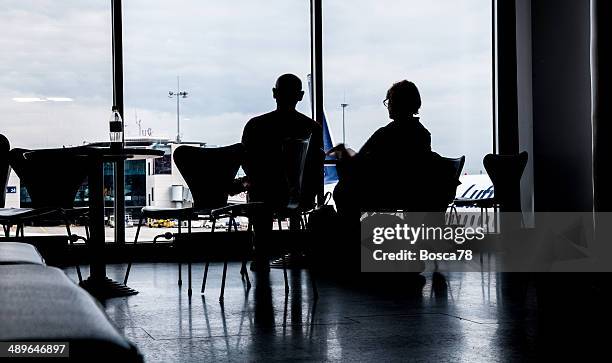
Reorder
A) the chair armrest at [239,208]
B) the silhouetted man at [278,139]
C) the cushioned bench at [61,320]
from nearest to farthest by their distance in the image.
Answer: the cushioned bench at [61,320] < the chair armrest at [239,208] < the silhouetted man at [278,139]

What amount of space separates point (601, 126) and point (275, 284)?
3.24 m

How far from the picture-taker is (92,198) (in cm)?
491

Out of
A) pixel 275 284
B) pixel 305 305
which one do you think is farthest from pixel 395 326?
pixel 275 284

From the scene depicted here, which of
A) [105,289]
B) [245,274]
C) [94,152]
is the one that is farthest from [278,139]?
[105,289]

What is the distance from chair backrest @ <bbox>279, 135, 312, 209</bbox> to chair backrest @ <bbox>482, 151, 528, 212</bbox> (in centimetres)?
287

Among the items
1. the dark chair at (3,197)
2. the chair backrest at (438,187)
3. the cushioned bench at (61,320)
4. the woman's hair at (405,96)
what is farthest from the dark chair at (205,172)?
the cushioned bench at (61,320)

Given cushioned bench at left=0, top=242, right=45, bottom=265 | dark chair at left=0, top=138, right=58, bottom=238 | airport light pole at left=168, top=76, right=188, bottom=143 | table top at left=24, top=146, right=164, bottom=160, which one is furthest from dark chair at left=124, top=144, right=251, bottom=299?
cushioned bench at left=0, top=242, right=45, bottom=265

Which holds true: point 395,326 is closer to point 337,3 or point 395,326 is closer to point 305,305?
point 305,305

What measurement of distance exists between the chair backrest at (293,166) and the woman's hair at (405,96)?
1144mm

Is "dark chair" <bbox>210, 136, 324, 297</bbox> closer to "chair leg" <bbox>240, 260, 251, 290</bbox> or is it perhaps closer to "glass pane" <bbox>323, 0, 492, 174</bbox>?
"chair leg" <bbox>240, 260, 251, 290</bbox>

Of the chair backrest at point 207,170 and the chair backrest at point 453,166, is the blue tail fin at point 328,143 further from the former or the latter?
the chair backrest at point 207,170

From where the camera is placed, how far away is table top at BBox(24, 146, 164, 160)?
4.49m

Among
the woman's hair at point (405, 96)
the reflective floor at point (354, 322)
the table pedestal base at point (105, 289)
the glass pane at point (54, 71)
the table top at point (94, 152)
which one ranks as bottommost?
the reflective floor at point (354, 322)

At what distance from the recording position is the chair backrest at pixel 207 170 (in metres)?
5.07
